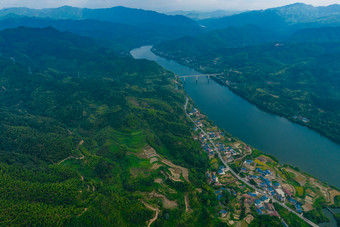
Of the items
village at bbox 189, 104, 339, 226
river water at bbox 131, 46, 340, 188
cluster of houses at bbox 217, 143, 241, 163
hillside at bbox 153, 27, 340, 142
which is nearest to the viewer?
village at bbox 189, 104, 339, 226

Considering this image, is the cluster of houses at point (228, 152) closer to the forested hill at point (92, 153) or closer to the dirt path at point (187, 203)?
the forested hill at point (92, 153)

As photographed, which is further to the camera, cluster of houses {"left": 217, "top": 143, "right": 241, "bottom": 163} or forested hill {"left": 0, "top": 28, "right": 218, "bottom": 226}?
cluster of houses {"left": 217, "top": 143, "right": 241, "bottom": 163}

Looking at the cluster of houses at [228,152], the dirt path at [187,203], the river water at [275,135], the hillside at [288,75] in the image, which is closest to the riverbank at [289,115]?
the hillside at [288,75]

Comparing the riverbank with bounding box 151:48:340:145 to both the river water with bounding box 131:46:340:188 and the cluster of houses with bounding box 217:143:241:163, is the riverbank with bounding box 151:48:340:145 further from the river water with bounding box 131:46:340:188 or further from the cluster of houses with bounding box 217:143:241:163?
the cluster of houses with bounding box 217:143:241:163

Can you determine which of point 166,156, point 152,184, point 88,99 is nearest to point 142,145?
point 166,156

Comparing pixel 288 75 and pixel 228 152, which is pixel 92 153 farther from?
pixel 288 75

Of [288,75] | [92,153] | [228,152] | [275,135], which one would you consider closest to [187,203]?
→ [228,152]

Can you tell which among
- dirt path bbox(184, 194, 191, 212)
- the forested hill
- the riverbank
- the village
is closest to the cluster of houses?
the village
